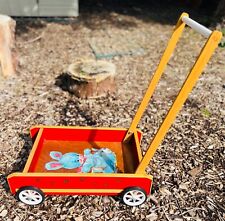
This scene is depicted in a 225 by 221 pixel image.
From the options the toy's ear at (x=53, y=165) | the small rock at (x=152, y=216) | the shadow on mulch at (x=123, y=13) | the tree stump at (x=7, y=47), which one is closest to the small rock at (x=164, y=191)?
the small rock at (x=152, y=216)

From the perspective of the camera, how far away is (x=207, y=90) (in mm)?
5469

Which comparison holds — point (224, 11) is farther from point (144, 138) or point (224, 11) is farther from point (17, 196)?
point (17, 196)

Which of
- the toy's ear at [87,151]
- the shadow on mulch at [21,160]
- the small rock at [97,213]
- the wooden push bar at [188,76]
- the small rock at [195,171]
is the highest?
the wooden push bar at [188,76]

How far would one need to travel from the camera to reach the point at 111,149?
3.73 metres

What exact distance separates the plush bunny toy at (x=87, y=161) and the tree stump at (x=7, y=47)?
8.14 ft

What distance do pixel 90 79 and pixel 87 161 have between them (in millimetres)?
1684

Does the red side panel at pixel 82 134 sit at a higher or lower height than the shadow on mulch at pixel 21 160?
higher

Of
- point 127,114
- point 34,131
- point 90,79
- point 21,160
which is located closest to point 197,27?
point 34,131

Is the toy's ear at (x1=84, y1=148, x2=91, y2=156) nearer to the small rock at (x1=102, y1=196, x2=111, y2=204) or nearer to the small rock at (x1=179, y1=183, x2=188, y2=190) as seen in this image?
the small rock at (x1=102, y1=196, x2=111, y2=204)

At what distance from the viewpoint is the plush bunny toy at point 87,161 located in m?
3.40

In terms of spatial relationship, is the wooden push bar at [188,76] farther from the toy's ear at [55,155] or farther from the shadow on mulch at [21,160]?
the shadow on mulch at [21,160]

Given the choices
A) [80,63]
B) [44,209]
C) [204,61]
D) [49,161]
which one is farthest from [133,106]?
[204,61]

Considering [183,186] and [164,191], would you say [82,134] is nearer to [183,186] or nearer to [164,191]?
[164,191]

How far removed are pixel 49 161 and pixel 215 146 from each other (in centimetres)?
223
